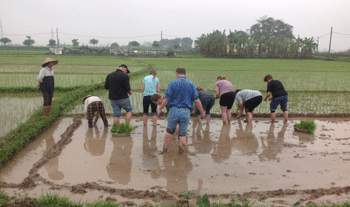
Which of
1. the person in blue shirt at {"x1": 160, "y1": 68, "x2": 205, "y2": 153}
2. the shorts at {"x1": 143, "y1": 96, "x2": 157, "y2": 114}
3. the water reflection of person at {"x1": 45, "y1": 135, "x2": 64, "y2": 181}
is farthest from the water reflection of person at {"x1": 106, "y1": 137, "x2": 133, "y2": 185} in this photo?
the shorts at {"x1": 143, "y1": 96, "x2": 157, "y2": 114}

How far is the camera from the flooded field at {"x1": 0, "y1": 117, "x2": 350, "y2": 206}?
535cm

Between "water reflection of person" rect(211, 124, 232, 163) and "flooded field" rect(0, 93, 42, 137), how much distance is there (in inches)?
174

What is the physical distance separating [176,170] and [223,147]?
1774mm

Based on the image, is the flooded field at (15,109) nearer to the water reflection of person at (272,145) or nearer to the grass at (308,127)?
the water reflection of person at (272,145)

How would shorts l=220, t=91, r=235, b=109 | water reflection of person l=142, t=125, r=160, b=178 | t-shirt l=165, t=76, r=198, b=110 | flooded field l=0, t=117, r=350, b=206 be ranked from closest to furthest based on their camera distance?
flooded field l=0, t=117, r=350, b=206 < water reflection of person l=142, t=125, r=160, b=178 < t-shirt l=165, t=76, r=198, b=110 < shorts l=220, t=91, r=235, b=109

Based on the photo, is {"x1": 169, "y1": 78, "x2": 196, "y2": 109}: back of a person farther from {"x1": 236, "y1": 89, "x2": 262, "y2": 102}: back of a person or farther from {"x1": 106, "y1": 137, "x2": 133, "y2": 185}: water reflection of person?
{"x1": 236, "y1": 89, "x2": 262, "y2": 102}: back of a person

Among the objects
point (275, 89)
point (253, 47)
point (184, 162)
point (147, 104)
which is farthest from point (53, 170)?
point (253, 47)

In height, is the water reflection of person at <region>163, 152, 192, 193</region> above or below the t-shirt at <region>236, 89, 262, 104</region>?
below

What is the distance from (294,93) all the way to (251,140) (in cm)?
804

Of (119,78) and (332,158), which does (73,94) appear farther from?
(332,158)

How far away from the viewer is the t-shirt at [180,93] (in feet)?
22.9

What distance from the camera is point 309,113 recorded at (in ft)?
→ 37.3

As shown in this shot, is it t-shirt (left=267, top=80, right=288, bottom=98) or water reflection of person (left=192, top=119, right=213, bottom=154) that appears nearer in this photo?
water reflection of person (left=192, top=119, right=213, bottom=154)

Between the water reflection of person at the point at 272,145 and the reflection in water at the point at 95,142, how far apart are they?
2.91 meters
